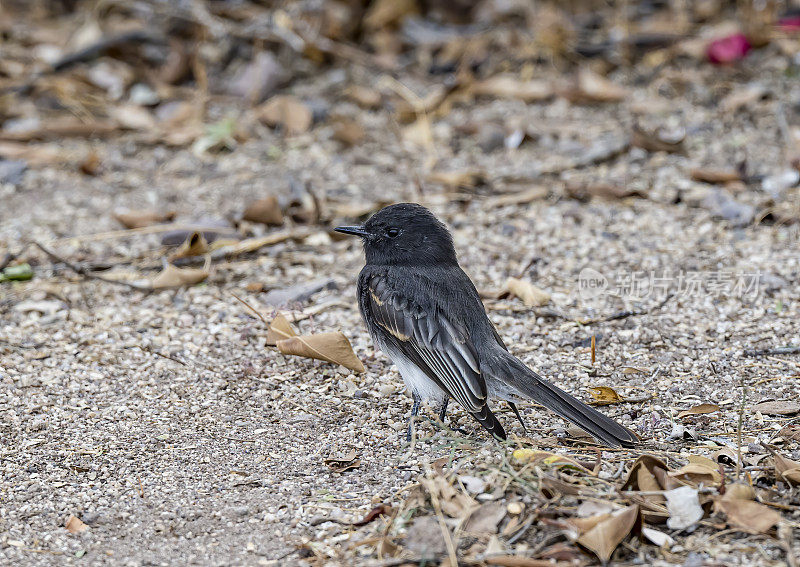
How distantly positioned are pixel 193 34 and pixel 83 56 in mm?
950

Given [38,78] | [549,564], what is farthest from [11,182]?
[549,564]

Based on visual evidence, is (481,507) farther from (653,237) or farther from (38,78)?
(38,78)

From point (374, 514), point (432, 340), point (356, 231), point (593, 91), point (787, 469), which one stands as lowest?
point (374, 514)

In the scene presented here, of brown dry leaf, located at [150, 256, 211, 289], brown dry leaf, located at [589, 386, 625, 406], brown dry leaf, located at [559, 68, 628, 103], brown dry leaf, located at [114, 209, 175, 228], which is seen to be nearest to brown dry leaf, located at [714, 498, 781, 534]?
brown dry leaf, located at [589, 386, 625, 406]

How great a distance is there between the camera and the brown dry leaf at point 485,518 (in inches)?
130

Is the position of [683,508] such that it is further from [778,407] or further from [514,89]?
[514,89]

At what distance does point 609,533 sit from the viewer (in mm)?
3154

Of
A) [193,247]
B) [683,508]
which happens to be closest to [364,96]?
[193,247]

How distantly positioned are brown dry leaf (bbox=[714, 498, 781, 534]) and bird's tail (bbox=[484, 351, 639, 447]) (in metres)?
0.62

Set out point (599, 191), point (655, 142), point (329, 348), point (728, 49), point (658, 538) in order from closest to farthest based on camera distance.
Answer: point (658, 538)
point (329, 348)
point (599, 191)
point (655, 142)
point (728, 49)

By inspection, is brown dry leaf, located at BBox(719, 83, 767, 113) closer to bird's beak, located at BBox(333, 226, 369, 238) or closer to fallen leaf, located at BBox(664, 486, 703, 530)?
bird's beak, located at BBox(333, 226, 369, 238)

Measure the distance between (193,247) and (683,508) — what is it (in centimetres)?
352

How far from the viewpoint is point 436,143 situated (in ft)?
24.9

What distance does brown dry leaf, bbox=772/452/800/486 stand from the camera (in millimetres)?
3500
